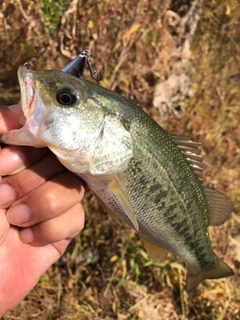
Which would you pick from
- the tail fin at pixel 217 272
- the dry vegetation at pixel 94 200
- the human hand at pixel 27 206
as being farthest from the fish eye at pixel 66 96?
the dry vegetation at pixel 94 200

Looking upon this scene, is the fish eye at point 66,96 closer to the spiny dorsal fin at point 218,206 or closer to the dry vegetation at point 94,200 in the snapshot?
the spiny dorsal fin at point 218,206

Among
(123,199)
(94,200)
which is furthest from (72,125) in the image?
(94,200)

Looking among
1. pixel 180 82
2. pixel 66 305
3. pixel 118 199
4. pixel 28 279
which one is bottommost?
pixel 66 305

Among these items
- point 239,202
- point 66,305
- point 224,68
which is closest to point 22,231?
point 66,305

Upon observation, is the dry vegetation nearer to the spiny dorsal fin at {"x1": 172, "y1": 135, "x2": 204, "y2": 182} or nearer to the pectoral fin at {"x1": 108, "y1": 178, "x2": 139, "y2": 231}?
the spiny dorsal fin at {"x1": 172, "y1": 135, "x2": 204, "y2": 182}

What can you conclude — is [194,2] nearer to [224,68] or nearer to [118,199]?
[224,68]

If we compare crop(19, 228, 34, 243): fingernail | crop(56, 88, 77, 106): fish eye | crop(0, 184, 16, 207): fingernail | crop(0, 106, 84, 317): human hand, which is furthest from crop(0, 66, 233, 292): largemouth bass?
crop(19, 228, 34, 243): fingernail
